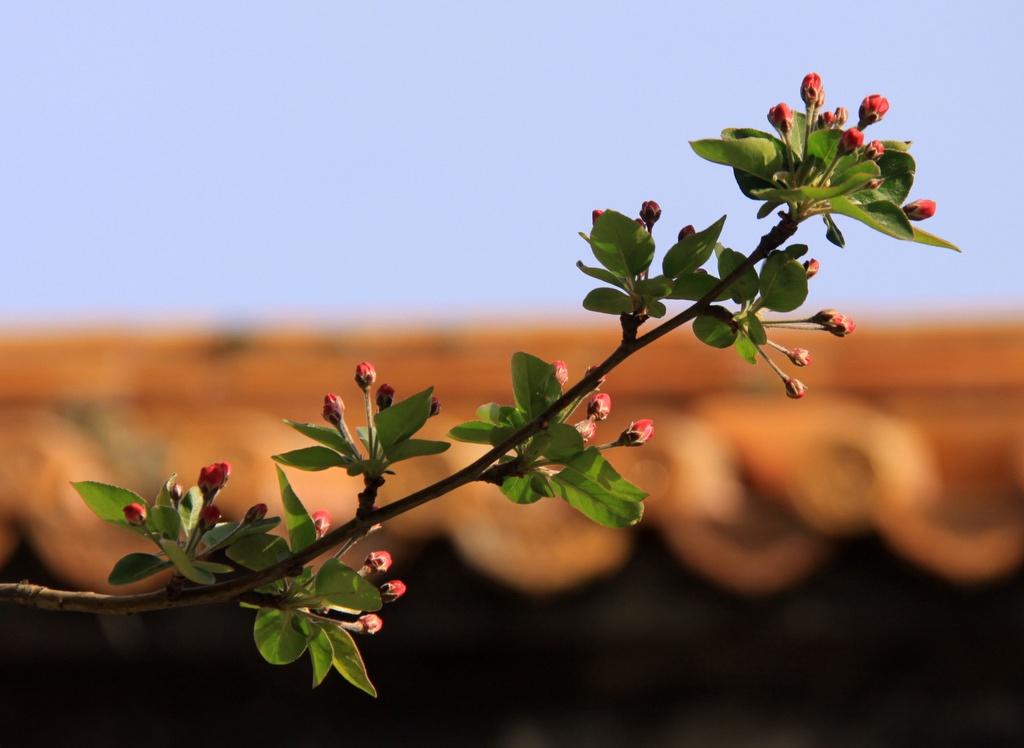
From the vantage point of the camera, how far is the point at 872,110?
81cm

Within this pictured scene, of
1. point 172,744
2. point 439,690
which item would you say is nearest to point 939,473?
point 439,690

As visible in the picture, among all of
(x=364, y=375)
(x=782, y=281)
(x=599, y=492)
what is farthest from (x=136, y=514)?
(x=782, y=281)

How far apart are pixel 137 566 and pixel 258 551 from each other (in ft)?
0.25

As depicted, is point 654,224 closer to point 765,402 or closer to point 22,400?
point 765,402

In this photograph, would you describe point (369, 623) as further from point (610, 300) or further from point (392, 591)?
point (610, 300)

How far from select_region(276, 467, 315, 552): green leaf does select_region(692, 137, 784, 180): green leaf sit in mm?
305

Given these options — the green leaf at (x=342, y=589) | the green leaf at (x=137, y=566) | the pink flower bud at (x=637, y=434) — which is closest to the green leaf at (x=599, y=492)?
the pink flower bud at (x=637, y=434)

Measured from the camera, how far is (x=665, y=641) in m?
2.17

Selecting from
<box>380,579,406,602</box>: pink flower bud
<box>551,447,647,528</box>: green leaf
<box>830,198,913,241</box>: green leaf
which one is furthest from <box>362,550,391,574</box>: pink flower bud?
<box>830,198,913,241</box>: green leaf

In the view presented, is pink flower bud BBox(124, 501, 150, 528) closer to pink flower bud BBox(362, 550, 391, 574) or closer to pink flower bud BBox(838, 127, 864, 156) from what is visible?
pink flower bud BBox(362, 550, 391, 574)

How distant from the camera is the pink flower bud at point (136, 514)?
82cm

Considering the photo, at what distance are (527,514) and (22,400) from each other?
1657 millimetres

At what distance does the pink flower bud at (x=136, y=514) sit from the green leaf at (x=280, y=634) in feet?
0.31

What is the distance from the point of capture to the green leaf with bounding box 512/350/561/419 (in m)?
0.84
